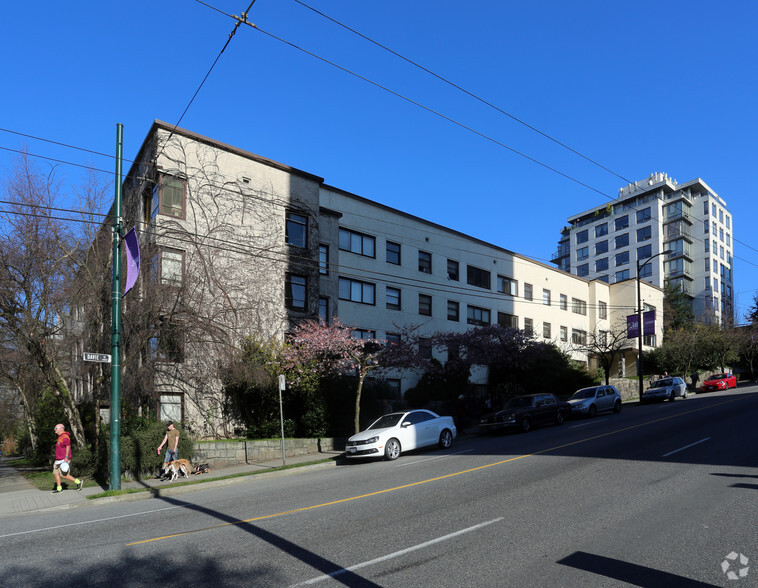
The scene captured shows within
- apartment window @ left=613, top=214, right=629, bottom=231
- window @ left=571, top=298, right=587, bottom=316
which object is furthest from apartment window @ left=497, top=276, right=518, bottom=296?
apartment window @ left=613, top=214, right=629, bottom=231

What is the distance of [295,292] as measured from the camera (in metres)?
27.0

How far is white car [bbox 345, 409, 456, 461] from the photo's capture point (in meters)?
17.8

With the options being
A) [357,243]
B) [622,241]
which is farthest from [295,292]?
[622,241]

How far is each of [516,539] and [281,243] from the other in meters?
20.8

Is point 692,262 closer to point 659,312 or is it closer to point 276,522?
point 659,312

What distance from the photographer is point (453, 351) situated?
32656 mm

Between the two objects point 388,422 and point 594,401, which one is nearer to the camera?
point 388,422

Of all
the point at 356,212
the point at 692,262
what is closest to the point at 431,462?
the point at 356,212

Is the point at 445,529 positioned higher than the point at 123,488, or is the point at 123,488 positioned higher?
the point at 445,529

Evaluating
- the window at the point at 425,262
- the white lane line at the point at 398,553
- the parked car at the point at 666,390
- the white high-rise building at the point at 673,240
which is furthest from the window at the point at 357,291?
the white high-rise building at the point at 673,240

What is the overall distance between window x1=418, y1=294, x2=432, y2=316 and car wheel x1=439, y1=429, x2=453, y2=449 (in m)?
16.1

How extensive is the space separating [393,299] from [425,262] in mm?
3971

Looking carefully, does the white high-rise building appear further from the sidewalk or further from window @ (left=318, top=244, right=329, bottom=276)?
the sidewalk

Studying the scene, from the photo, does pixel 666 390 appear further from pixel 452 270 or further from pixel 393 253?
pixel 393 253
